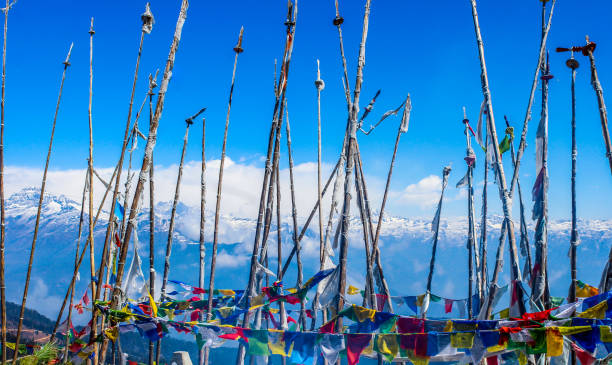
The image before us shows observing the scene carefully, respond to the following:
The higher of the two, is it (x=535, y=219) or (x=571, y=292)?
(x=535, y=219)

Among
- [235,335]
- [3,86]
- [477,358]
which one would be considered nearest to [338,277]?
[235,335]

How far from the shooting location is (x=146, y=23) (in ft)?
21.2

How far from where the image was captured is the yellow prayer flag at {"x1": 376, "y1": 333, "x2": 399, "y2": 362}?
6.16 metres

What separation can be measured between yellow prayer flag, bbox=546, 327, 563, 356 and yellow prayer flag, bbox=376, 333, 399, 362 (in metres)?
1.81

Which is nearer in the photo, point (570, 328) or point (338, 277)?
point (570, 328)

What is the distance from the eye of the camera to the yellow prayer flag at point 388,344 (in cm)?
616

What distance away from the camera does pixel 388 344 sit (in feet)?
20.3

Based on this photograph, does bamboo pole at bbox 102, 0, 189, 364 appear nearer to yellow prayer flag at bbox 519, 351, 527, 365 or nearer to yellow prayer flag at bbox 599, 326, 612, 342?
yellow prayer flag at bbox 519, 351, 527, 365

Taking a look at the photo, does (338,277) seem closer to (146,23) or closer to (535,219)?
(535,219)

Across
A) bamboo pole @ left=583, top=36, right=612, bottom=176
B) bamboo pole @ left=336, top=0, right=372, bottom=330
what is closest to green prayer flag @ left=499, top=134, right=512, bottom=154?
bamboo pole @ left=583, top=36, right=612, bottom=176

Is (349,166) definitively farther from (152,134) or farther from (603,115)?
(603,115)

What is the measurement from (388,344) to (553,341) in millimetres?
1977

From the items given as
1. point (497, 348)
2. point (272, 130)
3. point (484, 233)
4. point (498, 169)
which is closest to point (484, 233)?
point (484, 233)

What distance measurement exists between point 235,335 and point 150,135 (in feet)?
9.82
